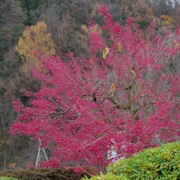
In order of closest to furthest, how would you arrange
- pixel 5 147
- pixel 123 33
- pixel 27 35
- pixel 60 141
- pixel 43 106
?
pixel 60 141, pixel 43 106, pixel 123 33, pixel 5 147, pixel 27 35

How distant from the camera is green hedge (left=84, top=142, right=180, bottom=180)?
264 centimetres

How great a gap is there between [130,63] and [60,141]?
2.28m

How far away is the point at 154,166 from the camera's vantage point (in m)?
2.76

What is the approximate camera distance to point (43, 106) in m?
6.15

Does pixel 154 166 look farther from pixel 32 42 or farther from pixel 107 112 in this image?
pixel 32 42

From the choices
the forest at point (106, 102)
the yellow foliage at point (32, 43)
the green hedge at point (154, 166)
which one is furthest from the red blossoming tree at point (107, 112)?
the yellow foliage at point (32, 43)

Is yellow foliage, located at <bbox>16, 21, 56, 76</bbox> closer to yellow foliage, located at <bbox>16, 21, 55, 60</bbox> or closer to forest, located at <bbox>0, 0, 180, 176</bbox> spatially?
yellow foliage, located at <bbox>16, 21, 55, 60</bbox>

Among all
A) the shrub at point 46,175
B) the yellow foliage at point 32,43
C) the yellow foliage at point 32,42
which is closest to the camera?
the shrub at point 46,175

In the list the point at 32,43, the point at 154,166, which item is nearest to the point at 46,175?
the point at 154,166

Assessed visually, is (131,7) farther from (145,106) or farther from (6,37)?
(145,106)

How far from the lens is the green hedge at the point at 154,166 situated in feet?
8.66

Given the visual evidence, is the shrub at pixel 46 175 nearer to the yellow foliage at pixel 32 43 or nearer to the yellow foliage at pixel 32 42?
the yellow foliage at pixel 32 43

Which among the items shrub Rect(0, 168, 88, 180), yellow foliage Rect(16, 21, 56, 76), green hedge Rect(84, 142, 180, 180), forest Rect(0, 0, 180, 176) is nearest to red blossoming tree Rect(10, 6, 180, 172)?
forest Rect(0, 0, 180, 176)

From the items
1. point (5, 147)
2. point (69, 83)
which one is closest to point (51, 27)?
point (5, 147)
